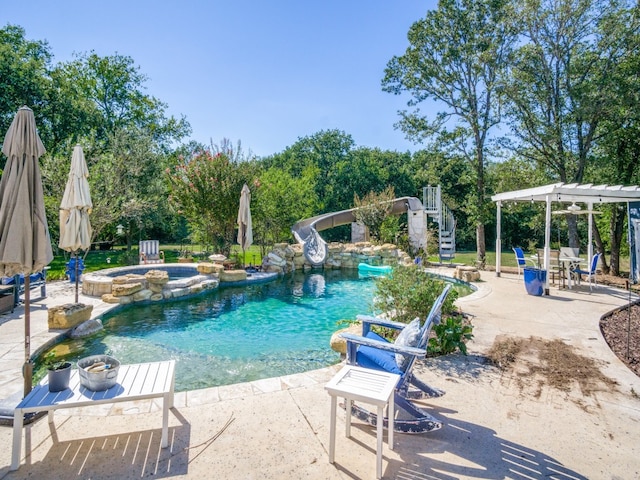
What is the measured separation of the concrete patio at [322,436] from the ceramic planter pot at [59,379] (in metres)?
0.44

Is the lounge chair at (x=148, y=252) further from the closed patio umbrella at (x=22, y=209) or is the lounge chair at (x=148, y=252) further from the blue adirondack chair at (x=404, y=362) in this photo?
the blue adirondack chair at (x=404, y=362)

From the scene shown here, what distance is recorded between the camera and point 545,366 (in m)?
4.18

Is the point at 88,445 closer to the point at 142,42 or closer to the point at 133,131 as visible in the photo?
the point at 142,42

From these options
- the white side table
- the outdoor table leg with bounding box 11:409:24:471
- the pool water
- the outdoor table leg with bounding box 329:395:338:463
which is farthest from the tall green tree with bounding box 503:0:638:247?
the outdoor table leg with bounding box 11:409:24:471

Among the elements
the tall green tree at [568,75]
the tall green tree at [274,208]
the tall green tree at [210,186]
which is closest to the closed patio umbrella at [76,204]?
the tall green tree at [210,186]

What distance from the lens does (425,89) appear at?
14.1m

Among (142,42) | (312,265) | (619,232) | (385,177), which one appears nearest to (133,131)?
(142,42)

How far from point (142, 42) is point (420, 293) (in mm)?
12262

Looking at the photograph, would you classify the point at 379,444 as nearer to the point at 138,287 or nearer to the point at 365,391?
the point at 365,391

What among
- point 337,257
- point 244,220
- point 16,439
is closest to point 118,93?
point 244,220

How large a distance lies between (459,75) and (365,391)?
46.6ft

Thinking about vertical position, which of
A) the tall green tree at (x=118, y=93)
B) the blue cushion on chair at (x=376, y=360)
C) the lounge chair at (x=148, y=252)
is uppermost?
the tall green tree at (x=118, y=93)

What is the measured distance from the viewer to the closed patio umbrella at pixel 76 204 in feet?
20.2

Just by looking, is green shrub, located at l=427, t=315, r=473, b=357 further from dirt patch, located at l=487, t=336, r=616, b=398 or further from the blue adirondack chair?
the blue adirondack chair
